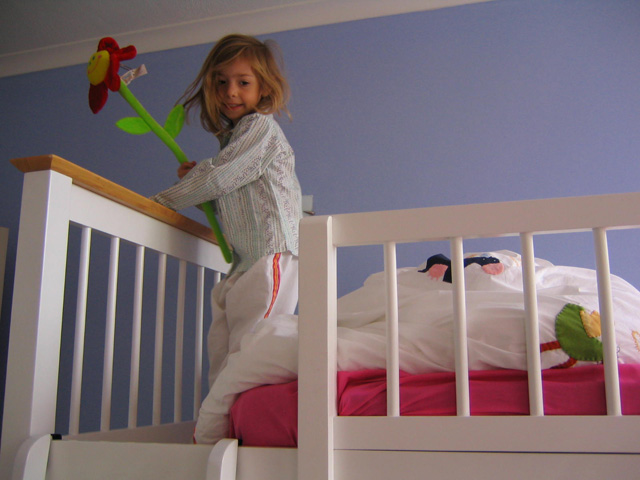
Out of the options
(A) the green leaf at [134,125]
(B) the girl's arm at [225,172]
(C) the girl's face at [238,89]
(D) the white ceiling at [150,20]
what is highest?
(D) the white ceiling at [150,20]

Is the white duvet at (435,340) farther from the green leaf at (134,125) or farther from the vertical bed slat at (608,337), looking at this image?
the green leaf at (134,125)

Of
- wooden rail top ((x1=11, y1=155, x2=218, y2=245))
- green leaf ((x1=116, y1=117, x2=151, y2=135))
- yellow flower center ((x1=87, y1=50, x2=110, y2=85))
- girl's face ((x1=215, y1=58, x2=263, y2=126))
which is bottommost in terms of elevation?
wooden rail top ((x1=11, y1=155, x2=218, y2=245))

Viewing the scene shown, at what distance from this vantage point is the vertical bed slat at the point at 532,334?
74cm

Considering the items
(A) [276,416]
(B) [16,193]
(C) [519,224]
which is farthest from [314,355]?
(B) [16,193]

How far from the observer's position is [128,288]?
1.92 m

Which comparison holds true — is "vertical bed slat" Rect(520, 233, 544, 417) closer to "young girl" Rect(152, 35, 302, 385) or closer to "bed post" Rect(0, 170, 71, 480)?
"young girl" Rect(152, 35, 302, 385)

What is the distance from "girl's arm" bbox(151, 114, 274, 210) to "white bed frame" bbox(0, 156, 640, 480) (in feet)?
0.96

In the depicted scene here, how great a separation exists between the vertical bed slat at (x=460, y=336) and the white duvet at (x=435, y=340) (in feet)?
0.13

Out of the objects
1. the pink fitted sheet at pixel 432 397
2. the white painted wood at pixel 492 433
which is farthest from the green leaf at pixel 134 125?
the white painted wood at pixel 492 433

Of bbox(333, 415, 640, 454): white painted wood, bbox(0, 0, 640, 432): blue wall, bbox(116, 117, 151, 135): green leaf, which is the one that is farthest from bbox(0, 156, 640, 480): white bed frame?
bbox(0, 0, 640, 432): blue wall

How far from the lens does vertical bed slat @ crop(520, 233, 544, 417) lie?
2.42ft

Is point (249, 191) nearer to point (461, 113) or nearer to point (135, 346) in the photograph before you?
point (135, 346)

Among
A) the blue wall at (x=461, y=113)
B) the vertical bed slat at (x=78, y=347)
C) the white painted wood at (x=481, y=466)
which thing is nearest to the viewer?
the white painted wood at (x=481, y=466)

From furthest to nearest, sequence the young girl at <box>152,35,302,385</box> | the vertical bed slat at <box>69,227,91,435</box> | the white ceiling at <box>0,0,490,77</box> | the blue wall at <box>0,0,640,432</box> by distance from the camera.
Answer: the white ceiling at <box>0,0,490,77</box> < the blue wall at <box>0,0,640,432</box> < the young girl at <box>152,35,302,385</box> < the vertical bed slat at <box>69,227,91,435</box>
